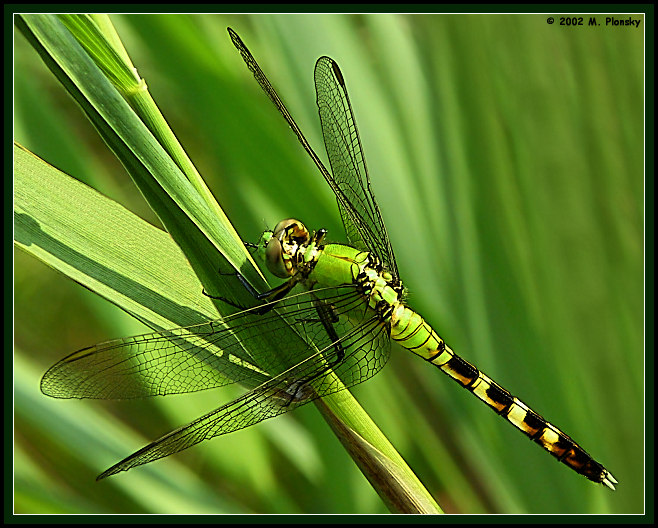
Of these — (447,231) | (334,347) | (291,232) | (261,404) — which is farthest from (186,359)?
(447,231)

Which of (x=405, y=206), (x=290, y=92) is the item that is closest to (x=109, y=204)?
(x=290, y=92)

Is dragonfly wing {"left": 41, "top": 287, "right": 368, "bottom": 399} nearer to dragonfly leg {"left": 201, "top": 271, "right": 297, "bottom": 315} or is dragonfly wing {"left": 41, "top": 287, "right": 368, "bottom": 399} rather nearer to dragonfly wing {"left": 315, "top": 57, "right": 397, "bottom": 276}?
dragonfly leg {"left": 201, "top": 271, "right": 297, "bottom": 315}

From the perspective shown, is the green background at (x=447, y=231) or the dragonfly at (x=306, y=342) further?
the green background at (x=447, y=231)

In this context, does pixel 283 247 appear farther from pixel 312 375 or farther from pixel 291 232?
pixel 312 375

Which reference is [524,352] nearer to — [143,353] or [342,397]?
[342,397]

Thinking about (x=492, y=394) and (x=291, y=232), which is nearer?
(x=291, y=232)

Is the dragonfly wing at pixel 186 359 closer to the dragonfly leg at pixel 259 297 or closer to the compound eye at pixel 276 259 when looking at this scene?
the dragonfly leg at pixel 259 297

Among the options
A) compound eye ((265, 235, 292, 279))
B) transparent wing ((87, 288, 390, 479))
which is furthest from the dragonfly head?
transparent wing ((87, 288, 390, 479))

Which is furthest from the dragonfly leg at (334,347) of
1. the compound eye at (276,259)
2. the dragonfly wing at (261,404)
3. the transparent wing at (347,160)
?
the transparent wing at (347,160)
